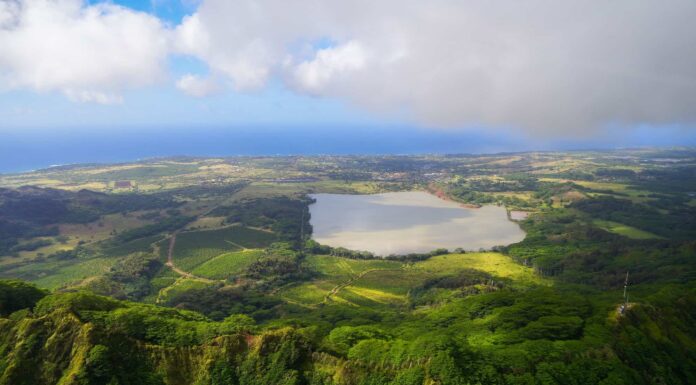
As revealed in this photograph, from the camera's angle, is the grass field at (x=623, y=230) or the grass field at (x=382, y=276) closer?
the grass field at (x=382, y=276)

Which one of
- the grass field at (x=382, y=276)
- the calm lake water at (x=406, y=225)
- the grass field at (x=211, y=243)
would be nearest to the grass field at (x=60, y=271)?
the grass field at (x=211, y=243)

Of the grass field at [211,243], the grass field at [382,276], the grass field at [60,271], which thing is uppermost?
the grass field at [211,243]

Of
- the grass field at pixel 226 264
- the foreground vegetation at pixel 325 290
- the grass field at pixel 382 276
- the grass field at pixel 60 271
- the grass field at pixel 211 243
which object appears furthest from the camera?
the grass field at pixel 211 243

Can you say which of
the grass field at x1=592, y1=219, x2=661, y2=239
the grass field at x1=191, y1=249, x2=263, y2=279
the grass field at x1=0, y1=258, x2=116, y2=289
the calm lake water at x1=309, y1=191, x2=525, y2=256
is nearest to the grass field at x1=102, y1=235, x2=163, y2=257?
the grass field at x1=0, y1=258, x2=116, y2=289

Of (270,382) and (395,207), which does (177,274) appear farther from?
(395,207)

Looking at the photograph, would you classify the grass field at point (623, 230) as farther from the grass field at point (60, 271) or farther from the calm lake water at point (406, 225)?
the grass field at point (60, 271)

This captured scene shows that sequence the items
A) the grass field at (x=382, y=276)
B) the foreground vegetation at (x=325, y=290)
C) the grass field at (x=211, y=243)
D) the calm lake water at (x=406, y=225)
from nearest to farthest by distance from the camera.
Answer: the foreground vegetation at (x=325, y=290) → the grass field at (x=382, y=276) → the grass field at (x=211, y=243) → the calm lake water at (x=406, y=225)
